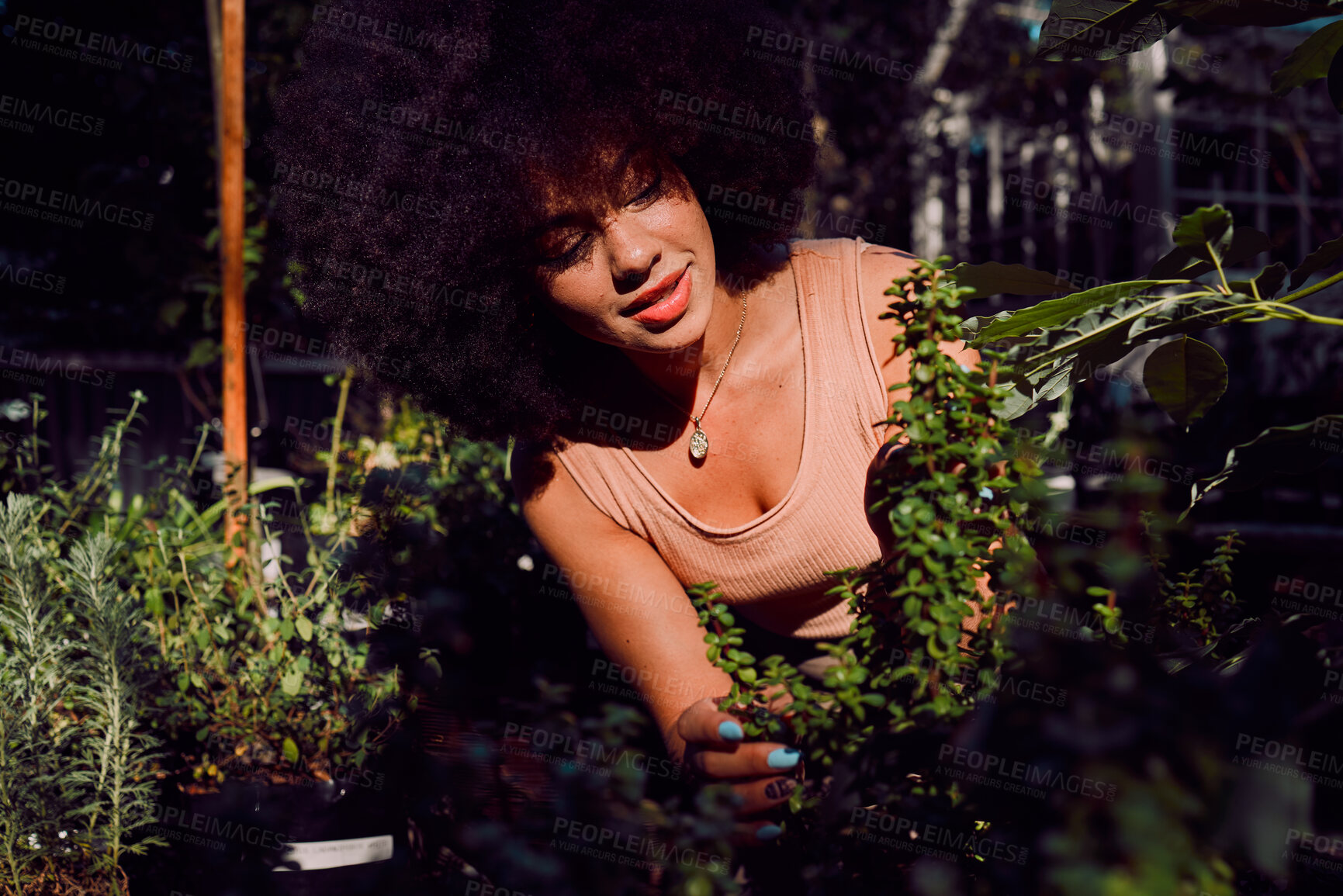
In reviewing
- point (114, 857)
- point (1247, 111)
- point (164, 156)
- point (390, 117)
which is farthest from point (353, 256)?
point (1247, 111)

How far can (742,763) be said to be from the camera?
1104 mm

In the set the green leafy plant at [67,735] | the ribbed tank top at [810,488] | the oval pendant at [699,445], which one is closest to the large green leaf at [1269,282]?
the ribbed tank top at [810,488]

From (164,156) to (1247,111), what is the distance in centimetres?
659

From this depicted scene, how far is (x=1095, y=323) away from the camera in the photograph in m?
0.89

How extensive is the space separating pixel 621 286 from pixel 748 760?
0.79m

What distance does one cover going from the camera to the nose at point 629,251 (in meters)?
1.44

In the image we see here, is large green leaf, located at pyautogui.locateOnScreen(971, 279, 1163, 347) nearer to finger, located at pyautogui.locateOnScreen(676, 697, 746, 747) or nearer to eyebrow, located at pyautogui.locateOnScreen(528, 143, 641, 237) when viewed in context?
finger, located at pyautogui.locateOnScreen(676, 697, 746, 747)

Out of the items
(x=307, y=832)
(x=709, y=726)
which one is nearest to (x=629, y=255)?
(x=709, y=726)

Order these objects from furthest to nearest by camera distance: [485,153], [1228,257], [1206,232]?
[485,153], [1228,257], [1206,232]

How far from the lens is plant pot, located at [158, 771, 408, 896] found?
4.88ft

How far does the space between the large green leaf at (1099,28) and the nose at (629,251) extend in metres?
0.64

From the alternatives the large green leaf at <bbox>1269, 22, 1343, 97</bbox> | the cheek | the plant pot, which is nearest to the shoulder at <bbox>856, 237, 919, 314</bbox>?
the cheek

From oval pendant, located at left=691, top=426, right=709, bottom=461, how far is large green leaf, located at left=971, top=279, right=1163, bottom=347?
919mm

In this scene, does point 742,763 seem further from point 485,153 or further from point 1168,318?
point 485,153
